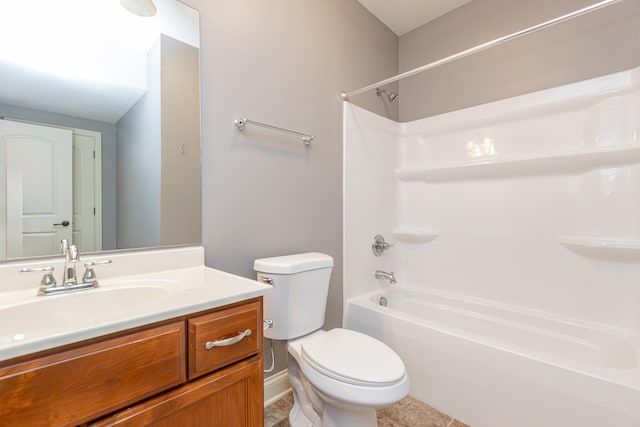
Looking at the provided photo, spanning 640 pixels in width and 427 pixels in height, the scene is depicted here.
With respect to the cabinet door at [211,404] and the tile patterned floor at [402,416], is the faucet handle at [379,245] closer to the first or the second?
the tile patterned floor at [402,416]

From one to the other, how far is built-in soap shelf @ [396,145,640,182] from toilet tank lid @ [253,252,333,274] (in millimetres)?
1284

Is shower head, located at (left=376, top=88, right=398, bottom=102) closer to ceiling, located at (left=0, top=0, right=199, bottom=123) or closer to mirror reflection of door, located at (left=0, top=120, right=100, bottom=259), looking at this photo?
ceiling, located at (left=0, top=0, right=199, bottom=123)

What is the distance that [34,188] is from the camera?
39.0 inches

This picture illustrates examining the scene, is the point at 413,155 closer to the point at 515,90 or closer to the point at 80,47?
the point at 515,90

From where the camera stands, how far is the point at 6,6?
36.9 inches

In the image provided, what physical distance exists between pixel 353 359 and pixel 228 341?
23.5 inches

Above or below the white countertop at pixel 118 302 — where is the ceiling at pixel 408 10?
above

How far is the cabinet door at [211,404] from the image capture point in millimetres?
724

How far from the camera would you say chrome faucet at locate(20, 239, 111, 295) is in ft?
2.97

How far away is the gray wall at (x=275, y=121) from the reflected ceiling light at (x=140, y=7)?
18 cm

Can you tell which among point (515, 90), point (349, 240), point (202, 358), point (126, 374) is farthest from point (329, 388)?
point (515, 90)

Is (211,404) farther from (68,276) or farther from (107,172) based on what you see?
(107,172)

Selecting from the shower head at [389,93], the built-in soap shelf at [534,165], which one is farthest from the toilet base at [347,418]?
the shower head at [389,93]

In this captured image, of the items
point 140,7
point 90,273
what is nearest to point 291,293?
point 90,273
